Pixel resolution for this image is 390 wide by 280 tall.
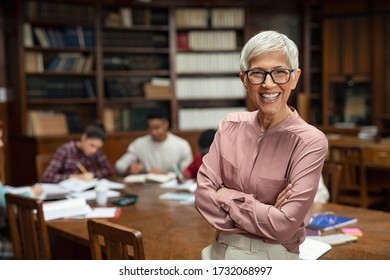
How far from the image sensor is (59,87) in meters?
5.08

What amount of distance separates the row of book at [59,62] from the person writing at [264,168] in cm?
406

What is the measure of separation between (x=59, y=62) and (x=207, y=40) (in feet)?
5.37

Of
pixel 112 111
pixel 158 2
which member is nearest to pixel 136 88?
pixel 112 111

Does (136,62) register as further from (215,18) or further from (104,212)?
(104,212)

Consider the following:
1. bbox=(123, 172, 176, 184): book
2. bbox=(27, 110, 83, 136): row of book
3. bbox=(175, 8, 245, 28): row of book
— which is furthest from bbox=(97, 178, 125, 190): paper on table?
bbox=(175, 8, 245, 28): row of book

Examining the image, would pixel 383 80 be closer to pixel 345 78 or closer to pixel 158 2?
pixel 345 78

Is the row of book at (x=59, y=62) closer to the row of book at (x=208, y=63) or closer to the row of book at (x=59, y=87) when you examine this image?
the row of book at (x=59, y=87)

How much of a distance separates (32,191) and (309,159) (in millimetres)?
1909

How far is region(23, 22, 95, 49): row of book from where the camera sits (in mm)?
4934

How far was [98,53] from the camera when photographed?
16.8ft

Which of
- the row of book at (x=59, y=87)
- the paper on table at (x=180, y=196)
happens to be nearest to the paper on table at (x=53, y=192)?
the paper on table at (x=180, y=196)

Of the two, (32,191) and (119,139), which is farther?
(119,139)

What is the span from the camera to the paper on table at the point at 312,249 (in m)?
1.59

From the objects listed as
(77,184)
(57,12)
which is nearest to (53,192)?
(77,184)
